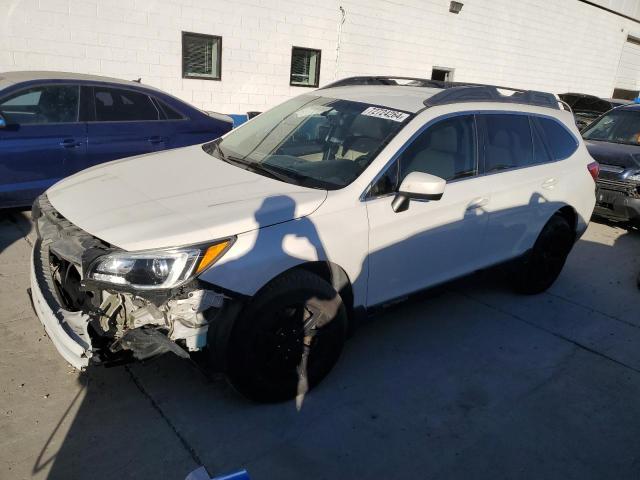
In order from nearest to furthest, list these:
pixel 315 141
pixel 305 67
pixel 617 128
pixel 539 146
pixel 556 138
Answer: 1. pixel 315 141
2. pixel 539 146
3. pixel 556 138
4. pixel 617 128
5. pixel 305 67

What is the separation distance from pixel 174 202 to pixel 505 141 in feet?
8.43

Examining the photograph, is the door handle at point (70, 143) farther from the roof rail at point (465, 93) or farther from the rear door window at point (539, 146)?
the rear door window at point (539, 146)

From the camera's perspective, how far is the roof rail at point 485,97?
3.70 metres

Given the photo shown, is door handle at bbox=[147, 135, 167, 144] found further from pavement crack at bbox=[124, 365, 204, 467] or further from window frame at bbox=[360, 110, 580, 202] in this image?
window frame at bbox=[360, 110, 580, 202]

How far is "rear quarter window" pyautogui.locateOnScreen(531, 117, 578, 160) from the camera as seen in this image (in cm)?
454

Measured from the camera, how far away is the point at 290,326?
295cm

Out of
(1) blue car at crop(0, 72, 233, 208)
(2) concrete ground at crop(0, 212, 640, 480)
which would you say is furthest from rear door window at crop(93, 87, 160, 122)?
(2) concrete ground at crop(0, 212, 640, 480)

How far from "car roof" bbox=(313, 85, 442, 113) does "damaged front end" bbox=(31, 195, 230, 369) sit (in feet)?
5.62

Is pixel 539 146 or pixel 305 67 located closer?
pixel 539 146

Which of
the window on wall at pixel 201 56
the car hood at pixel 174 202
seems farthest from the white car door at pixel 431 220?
the window on wall at pixel 201 56

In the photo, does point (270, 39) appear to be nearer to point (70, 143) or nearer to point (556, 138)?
point (70, 143)

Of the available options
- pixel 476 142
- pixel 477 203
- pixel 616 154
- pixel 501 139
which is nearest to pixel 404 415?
pixel 477 203

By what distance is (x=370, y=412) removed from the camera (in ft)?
10.3

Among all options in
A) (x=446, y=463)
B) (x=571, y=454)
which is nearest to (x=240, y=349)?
(x=446, y=463)
